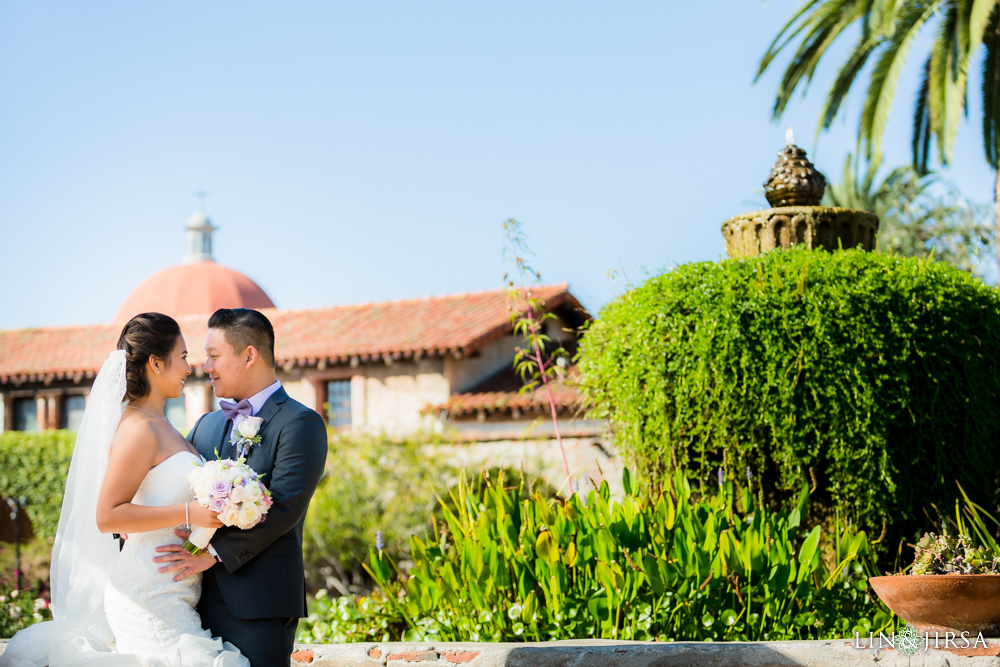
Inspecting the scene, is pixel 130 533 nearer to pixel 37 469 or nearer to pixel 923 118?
pixel 923 118

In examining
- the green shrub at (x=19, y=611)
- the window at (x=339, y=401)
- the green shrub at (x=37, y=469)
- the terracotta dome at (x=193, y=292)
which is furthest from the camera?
the terracotta dome at (x=193, y=292)

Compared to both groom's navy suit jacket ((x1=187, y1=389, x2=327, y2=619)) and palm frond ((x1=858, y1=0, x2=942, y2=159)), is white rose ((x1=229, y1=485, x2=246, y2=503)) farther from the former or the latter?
palm frond ((x1=858, y1=0, x2=942, y2=159))

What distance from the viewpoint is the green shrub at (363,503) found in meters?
14.4

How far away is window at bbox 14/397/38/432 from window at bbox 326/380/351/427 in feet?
27.4

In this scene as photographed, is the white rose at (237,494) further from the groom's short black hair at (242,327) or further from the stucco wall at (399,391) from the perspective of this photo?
the stucco wall at (399,391)

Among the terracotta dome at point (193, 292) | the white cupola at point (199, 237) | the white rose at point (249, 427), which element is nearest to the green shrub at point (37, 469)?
the terracotta dome at point (193, 292)

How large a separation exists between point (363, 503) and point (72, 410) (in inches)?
478

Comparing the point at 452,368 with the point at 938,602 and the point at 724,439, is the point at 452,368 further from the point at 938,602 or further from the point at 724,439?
the point at 938,602

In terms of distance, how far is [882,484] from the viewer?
5.61m

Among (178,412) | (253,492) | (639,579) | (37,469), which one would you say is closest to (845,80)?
(639,579)

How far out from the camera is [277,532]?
3.35 meters

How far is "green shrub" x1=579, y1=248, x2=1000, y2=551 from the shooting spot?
221 inches

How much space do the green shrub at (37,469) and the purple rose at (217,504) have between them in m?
19.2

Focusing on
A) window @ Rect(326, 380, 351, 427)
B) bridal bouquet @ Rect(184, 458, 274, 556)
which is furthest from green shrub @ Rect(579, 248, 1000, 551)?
window @ Rect(326, 380, 351, 427)
